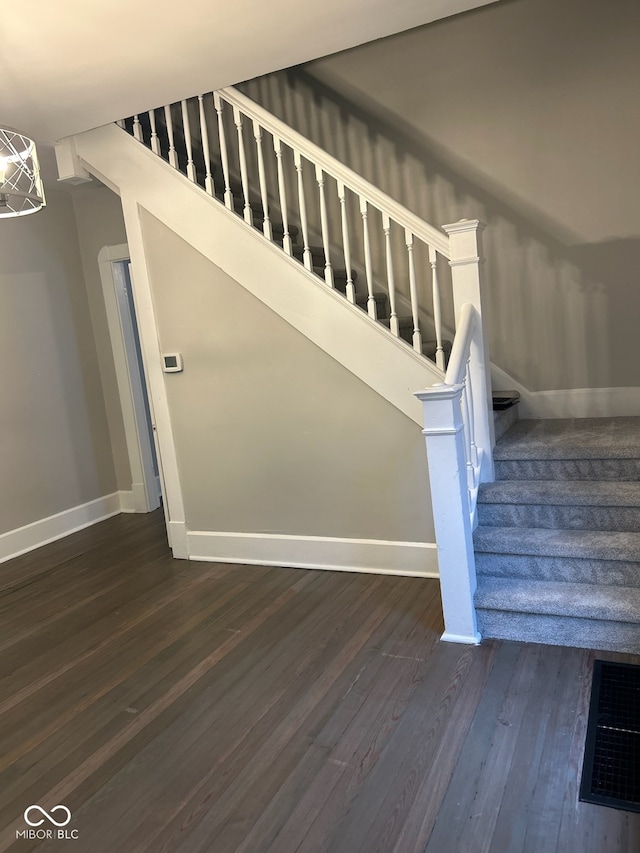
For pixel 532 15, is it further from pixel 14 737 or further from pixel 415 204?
pixel 14 737

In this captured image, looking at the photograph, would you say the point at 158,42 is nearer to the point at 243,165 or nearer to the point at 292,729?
the point at 243,165

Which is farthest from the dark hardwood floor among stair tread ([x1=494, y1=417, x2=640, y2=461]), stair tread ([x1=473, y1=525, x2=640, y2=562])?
stair tread ([x1=494, y1=417, x2=640, y2=461])

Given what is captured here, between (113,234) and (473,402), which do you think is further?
(113,234)

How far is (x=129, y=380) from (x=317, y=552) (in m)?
2.55

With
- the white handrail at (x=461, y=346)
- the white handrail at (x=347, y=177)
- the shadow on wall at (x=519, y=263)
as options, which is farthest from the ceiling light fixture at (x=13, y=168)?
the shadow on wall at (x=519, y=263)

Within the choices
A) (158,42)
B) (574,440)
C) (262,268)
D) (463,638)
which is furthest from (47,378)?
(574,440)

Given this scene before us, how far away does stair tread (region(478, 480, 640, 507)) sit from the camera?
9.45 ft

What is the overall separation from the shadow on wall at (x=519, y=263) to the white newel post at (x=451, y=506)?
5.01 feet

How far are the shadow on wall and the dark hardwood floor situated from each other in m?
1.68

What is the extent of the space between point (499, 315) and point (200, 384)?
2.01 metres

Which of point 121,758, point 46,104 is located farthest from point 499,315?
point 121,758

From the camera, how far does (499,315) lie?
4.09m

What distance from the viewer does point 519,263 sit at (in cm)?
399

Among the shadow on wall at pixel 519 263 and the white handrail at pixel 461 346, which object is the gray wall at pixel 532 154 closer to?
the shadow on wall at pixel 519 263
